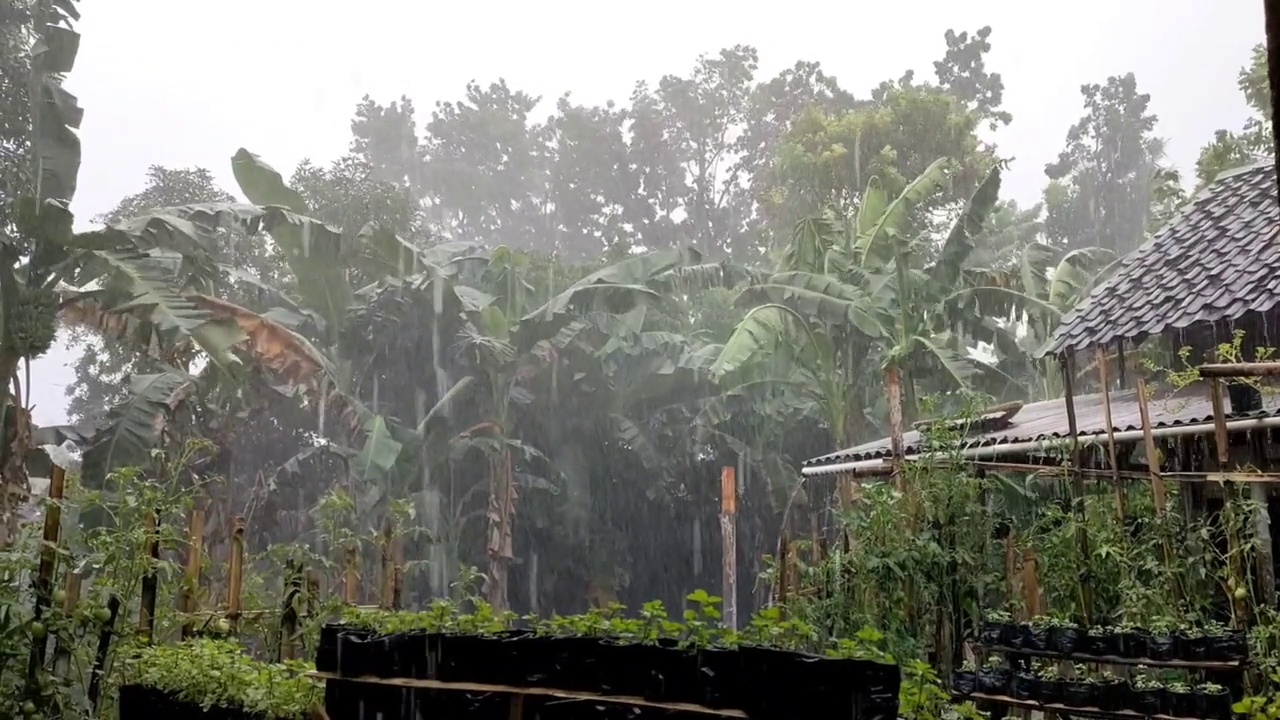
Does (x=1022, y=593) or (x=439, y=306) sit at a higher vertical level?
(x=439, y=306)

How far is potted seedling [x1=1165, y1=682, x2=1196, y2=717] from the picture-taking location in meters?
3.05

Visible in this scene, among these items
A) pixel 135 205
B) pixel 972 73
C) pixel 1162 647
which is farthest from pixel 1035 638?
pixel 972 73

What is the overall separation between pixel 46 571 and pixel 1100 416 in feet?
16.1

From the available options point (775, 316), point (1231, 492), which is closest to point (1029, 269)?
point (775, 316)

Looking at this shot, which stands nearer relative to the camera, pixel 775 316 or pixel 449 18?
pixel 775 316

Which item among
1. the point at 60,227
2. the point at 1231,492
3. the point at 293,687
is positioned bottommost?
the point at 293,687

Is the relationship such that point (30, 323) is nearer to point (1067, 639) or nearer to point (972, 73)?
point (1067, 639)

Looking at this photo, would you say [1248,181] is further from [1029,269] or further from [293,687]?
[293,687]

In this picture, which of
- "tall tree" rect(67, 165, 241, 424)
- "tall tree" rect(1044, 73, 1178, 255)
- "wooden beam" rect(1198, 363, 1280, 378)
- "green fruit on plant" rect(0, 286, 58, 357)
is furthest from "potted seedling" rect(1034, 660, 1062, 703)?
"tall tree" rect(1044, 73, 1178, 255)

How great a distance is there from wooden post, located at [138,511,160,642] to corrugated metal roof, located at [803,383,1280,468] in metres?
3.50

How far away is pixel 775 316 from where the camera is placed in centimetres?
828

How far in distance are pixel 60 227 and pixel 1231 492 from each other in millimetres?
6117

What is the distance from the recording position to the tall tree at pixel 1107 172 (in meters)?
16.8

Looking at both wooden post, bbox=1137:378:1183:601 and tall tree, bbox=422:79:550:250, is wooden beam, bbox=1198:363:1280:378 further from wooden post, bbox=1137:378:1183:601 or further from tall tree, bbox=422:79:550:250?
tall tree, bbox=422:79:550:250
